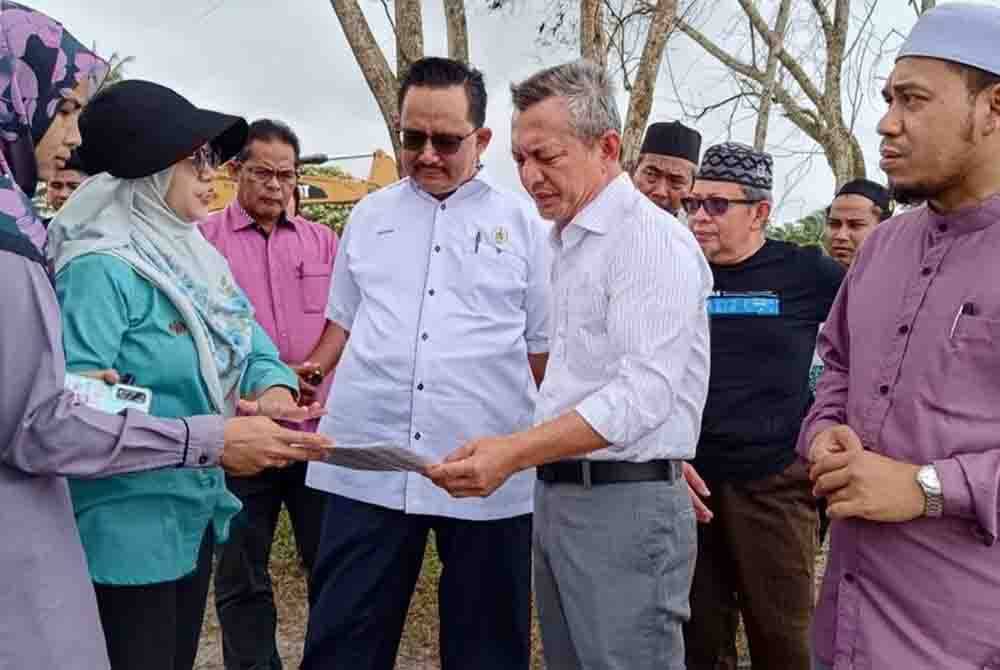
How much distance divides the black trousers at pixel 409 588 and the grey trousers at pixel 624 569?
60 cm

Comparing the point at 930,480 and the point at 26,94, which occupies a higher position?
the point at 26,94

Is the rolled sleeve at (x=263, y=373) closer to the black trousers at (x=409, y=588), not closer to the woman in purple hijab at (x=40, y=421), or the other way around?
the black trousers at (x=409, y=588)

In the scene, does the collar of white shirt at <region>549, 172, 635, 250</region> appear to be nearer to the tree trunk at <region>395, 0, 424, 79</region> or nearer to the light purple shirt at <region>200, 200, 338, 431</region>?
the light purple shirt at <region>200, 200, 338, 431</region>

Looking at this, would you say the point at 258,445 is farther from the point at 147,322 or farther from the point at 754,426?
the point at 754,426

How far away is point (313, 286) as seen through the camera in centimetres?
444

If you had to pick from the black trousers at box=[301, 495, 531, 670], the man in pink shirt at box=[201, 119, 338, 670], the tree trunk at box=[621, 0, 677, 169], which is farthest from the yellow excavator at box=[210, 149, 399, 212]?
the black trousers at box=[301, 495, 531, 670]

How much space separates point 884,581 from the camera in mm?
1987

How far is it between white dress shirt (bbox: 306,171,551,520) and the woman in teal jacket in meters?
0.61

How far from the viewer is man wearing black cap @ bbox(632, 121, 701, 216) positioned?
4234mm

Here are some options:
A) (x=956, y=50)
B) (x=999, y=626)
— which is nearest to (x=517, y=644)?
(x=999, y=626)

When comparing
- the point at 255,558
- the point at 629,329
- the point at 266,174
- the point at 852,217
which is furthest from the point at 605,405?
the point at 852,217

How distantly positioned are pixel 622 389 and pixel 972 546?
0.80 metres

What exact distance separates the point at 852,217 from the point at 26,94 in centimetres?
380

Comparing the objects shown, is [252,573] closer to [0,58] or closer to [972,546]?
[0,58]
